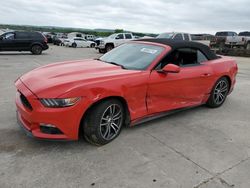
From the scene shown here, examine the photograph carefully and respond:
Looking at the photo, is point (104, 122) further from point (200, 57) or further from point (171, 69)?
point (200, 57)

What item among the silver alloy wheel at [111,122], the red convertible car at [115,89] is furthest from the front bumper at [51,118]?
the silver alloy wheel at [111,122]

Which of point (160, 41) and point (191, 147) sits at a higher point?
point (160, 41)

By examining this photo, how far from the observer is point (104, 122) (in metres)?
3.55

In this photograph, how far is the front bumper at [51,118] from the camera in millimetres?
3092

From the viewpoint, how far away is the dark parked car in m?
17.2

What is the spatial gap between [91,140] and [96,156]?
0.31m

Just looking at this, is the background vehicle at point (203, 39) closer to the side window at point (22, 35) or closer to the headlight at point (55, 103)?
the side window at point (22, 35)

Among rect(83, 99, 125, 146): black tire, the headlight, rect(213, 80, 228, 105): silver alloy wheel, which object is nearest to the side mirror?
rect(83, 99, 125, 146): black tire

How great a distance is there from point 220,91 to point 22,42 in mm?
15628

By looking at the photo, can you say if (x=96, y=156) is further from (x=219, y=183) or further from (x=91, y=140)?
(x=219, y=183)

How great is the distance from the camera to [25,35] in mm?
17828

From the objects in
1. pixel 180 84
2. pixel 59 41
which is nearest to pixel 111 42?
pixel 59 41

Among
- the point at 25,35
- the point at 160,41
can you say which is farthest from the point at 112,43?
the point at 160,41

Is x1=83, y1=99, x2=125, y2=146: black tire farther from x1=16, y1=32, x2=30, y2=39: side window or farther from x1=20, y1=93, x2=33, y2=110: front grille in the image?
x1=16, y1=32, x2=30, y2=39: side window
